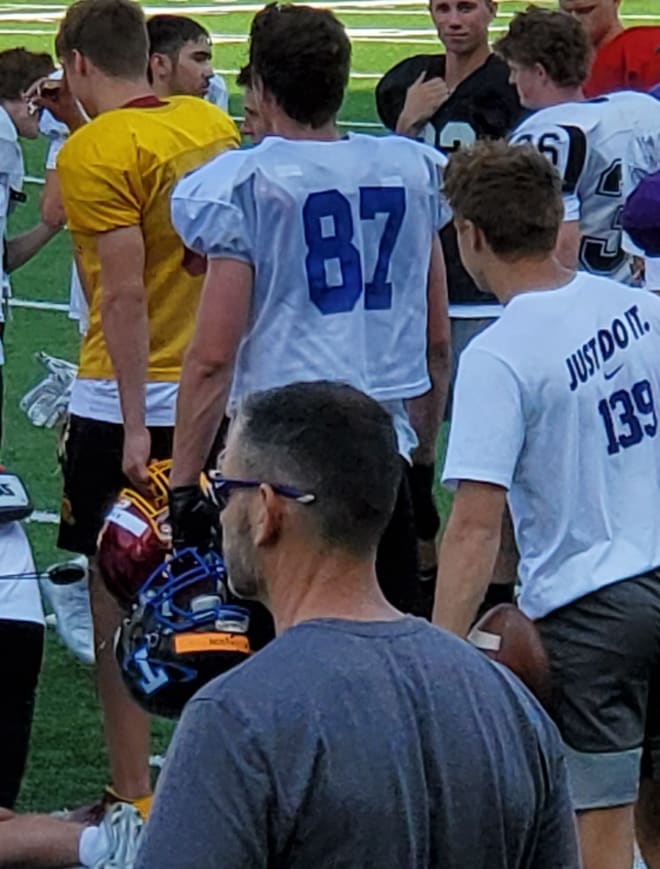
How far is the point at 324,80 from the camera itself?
4758mm

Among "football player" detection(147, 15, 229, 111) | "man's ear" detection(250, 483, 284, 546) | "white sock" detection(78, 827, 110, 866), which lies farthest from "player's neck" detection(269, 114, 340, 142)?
"man's ear" detection(250, 483, 284, 546)

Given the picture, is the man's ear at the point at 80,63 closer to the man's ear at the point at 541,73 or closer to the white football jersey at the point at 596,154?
the white football jersey at the point at 596,154

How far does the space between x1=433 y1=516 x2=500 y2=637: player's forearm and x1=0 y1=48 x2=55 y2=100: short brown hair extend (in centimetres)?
363

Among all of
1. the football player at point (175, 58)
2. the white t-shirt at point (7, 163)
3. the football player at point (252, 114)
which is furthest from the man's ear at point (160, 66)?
the football player at point (252, 114)

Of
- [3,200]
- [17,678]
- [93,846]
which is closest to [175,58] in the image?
[3,200]

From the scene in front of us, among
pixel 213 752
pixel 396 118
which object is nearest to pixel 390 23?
pixel 396 118

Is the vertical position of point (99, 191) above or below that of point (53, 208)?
above

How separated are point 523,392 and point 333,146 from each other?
104 centimetres

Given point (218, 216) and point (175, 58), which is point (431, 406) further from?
point (175, 58)

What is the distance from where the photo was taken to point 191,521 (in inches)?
186

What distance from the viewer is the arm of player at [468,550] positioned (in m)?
4.09

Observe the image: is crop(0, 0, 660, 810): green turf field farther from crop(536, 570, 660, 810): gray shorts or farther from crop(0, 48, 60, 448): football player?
crop(536, 570, 660, 810): gray shorts

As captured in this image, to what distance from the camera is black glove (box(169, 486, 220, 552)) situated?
4.70 metres

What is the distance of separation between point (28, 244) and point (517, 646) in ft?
11.1
